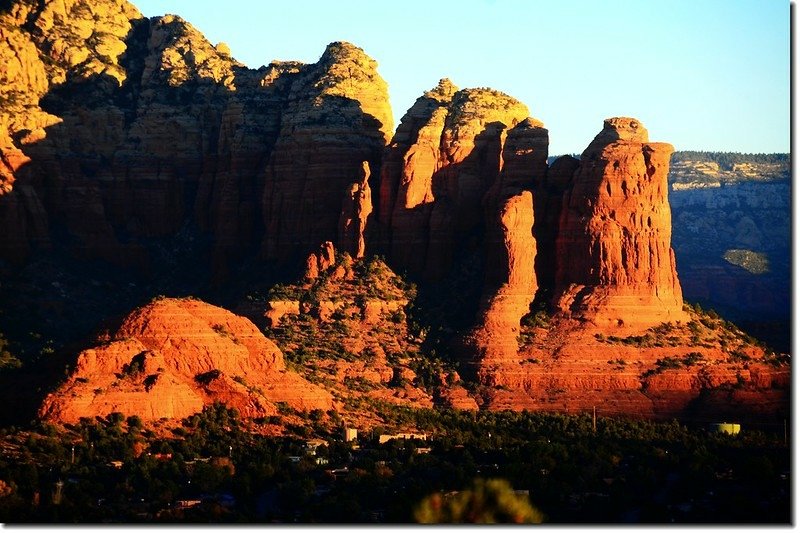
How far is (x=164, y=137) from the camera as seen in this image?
17912 centimetres

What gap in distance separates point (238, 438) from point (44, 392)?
9129 mm

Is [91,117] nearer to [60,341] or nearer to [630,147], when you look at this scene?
[60,341]

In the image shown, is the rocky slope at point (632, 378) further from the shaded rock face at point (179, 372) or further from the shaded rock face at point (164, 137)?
the shaded rock face at point (164, 137)

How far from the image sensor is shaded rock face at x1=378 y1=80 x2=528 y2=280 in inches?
6344

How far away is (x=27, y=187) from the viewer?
559 feet

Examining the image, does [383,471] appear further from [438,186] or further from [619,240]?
[438,186]

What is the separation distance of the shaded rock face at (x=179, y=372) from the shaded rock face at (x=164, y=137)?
24.6m

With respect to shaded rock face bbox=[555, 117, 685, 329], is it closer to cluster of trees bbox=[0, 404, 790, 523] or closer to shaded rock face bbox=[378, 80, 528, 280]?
shaded rock face bbox=[378, 80, 528, 280]

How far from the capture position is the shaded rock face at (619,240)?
152875 mm

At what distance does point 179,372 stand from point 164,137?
4452 cm

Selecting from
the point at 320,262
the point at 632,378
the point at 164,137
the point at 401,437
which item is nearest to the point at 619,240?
the point at 632,378

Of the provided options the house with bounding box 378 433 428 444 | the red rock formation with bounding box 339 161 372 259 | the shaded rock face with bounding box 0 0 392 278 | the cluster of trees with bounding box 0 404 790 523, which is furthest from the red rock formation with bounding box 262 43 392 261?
the house with bounding box 378 433 428 444

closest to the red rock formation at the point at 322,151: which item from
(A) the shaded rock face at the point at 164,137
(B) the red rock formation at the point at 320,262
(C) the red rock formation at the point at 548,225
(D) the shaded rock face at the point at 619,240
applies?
(A) the shaded rock face at the point at 164,137

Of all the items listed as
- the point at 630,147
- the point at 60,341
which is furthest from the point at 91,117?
the point at 630,147
